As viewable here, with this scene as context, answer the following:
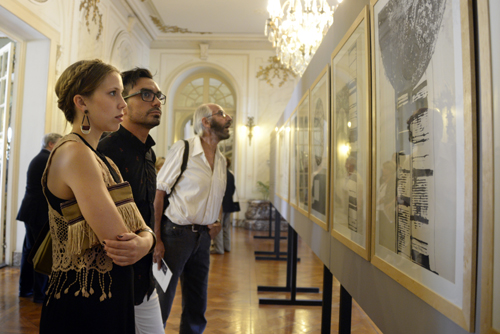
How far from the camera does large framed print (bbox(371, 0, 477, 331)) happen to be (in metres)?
0.75

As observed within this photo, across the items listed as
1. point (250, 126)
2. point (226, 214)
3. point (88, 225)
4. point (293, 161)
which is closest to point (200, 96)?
point (250, 126)

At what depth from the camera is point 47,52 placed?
6383 millimetres

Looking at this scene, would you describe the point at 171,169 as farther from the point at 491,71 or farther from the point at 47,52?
the point at 47,52

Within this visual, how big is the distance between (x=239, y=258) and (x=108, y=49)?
18.6ft

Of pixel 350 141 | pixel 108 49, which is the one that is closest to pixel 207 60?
pixel 108 49

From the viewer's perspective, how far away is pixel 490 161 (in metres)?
0.67

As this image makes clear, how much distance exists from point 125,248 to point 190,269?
170 cm

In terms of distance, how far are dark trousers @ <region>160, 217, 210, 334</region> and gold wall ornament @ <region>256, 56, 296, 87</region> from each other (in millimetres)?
10222

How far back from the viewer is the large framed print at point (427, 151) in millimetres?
753

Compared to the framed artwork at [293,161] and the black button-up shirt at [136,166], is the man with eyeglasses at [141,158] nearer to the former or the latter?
the black button-up shirt at [136,166]

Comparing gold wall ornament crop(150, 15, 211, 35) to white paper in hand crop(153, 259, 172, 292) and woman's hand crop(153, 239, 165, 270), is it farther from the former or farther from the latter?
white paper in hand crop(153, 259, 172, 292)

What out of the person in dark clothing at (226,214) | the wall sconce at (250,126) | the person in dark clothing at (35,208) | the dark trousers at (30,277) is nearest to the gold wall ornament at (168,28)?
the wall sconce at (250,126)

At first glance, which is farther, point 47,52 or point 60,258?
point 47,52

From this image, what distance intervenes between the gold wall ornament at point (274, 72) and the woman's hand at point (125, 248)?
11.7m
